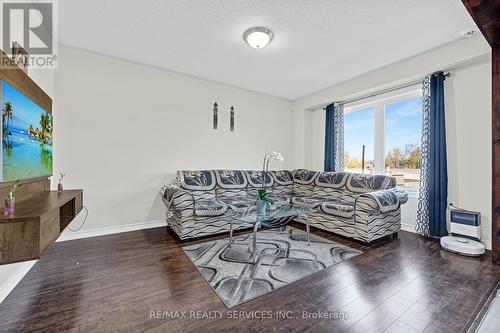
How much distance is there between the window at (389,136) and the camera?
11.6ft

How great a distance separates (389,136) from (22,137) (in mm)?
4792

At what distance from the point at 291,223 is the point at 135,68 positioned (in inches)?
142

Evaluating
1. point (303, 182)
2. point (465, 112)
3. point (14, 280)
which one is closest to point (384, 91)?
point (465, 112)

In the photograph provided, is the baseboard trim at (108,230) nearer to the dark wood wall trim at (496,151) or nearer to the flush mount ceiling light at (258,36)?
the flush mount ceiling light at (258,36)

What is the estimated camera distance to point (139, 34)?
103 inches

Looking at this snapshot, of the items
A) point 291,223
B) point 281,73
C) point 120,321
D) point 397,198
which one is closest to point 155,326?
point 120,321

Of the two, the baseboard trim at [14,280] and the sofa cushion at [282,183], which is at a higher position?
the sofa cushion at [282,183]

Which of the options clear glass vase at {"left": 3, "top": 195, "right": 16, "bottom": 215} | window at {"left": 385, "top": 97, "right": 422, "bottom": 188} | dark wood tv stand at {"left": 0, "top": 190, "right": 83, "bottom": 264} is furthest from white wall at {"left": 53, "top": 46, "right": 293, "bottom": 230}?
window at {"left": 385, "top": 97, "right": 422, "bottom": 188}

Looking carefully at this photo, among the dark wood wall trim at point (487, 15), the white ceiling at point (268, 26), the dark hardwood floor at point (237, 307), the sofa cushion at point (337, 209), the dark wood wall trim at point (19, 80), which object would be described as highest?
the white ceiling at point (268, 26)

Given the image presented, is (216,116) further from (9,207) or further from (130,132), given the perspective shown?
(9,207)

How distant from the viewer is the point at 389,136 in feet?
12.6

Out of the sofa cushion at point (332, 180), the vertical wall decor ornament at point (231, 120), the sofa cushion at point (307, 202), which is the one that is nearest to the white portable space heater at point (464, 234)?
the sofa cushion at point (332, 180)

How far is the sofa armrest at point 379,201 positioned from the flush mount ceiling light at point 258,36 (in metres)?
2.34

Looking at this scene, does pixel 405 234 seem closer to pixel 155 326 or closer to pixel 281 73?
pixel 281 73
